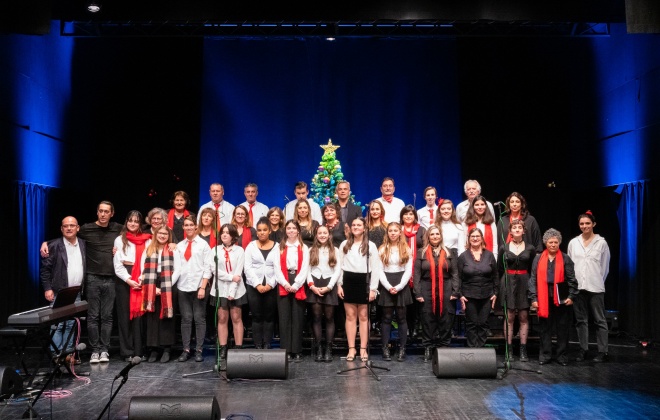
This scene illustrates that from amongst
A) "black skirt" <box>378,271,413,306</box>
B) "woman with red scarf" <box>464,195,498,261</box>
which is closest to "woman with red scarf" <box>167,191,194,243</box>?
"black skirt" <box>378,271,413,306</box>

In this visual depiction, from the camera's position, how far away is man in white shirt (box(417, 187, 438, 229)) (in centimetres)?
823

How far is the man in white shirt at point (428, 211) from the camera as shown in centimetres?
823

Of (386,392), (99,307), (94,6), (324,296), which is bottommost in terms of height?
(386,392)

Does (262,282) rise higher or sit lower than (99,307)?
higher

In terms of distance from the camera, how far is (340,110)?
11.5m

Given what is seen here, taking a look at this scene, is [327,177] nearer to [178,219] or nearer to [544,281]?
[178,219]

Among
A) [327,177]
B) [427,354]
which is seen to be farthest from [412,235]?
[327,177]

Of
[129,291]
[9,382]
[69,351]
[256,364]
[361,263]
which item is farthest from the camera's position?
[129,291]

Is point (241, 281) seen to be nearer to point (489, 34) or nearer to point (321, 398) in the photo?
point (321, 398)

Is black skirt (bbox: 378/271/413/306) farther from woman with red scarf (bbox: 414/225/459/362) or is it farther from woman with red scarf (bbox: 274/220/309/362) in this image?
woman with red scarf (bbox: 274/220/309/362)

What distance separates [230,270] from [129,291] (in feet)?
4.10

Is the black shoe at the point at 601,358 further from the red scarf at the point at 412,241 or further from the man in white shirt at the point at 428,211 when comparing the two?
the man in white shirt at the point at 428,211

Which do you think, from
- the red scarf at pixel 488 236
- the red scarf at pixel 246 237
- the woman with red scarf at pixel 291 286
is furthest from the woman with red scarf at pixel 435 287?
the red scarf at pixel 246 237

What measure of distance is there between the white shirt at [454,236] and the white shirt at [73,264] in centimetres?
430
